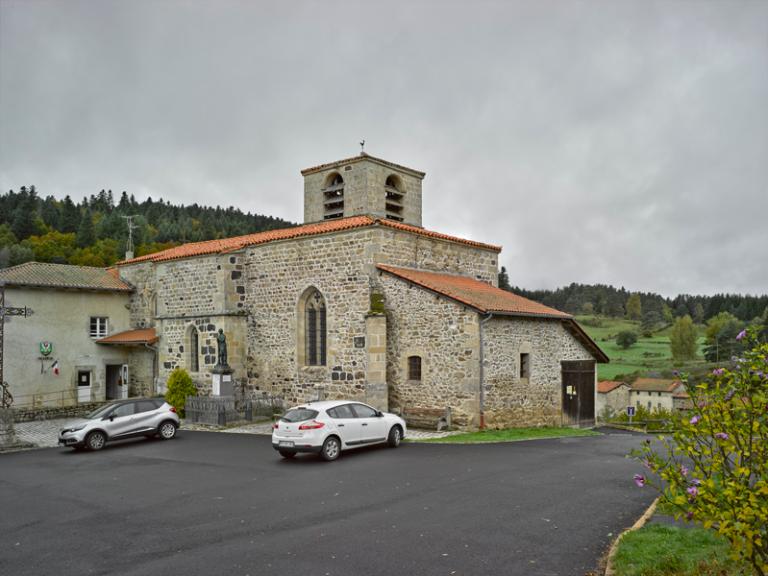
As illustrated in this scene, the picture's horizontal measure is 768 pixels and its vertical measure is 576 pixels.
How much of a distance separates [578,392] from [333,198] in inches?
496

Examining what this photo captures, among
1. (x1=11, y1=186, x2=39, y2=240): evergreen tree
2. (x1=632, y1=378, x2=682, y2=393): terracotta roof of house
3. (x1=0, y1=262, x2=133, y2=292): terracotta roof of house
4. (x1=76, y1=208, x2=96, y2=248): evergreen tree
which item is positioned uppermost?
(x1=11, y1=186, x2=39, y2=240): evergreen tree

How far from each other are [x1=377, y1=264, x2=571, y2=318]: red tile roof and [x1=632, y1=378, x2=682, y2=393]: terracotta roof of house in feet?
173

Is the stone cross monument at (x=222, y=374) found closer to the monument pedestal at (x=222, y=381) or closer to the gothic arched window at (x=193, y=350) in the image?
the monument pedestal at (x=222, y=381)

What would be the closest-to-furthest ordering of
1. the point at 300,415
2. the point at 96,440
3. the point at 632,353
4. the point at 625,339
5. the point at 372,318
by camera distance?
the point at 300,415 < the point at 96,440 < the point at 372,318 < the point at 632,353 < the point at 625,339

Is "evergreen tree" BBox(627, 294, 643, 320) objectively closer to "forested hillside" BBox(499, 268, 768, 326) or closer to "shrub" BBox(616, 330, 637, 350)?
"forested hillside" BBox(499, 268, 768, 326)

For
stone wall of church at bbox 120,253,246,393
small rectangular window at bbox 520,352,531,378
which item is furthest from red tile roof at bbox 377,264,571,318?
stone wall of church at bbox 120,253,246,393

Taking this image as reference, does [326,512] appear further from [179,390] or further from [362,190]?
[362,190]

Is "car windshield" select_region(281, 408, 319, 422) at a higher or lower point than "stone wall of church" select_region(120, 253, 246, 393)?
lower

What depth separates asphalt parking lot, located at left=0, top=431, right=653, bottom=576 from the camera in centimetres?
747

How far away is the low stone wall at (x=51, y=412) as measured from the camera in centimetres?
2427

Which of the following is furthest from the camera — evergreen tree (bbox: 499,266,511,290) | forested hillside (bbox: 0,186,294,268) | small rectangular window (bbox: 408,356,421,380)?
forested hillside (bbox: 0,186,294,268)

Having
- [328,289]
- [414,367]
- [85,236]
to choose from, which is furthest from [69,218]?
[414,367]

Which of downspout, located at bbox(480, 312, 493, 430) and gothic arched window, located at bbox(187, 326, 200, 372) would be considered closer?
downspout, located at bbox(480, 312, 493, 430)

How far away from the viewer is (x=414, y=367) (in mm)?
19750
